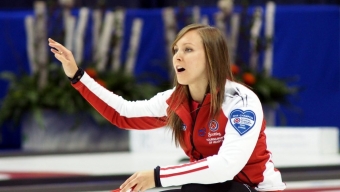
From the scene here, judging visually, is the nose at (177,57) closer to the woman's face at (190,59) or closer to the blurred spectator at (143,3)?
the woman's face at (190,59)

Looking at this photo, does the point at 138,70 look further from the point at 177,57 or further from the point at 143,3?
the point at 177,57

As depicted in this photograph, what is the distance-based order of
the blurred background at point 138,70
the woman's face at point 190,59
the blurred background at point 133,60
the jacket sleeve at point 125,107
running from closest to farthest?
the woman's face at point 190,59 → the jacket sleeve at point 125,107 → the blurred background at point 138,70 → the blurred background at point 133,60

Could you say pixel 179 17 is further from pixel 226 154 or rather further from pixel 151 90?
pixel 226 154

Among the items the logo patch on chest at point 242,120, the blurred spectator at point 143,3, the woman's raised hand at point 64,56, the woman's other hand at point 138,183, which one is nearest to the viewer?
the woman's other hand at point 138,183

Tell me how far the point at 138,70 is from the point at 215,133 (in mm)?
6225

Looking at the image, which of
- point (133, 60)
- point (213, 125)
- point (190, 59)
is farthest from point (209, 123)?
point (133, 60)

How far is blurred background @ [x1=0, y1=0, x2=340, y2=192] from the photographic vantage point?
7988mm

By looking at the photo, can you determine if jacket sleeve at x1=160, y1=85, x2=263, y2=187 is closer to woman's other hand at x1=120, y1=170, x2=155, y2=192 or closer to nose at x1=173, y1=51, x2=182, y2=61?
woman's other hand at x1=120, y1=170, x2=155, y2=192

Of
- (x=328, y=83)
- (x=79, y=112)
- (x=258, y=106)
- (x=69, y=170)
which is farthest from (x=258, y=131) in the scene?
(x=328, y=83)

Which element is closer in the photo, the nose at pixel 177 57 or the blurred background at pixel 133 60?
the nose at pixel 177 57

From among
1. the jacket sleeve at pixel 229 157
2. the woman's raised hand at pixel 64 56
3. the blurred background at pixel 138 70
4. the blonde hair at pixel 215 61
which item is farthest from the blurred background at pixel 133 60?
the jacket sleeve at pixel 229 157

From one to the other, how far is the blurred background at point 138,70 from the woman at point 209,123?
421 centimetres

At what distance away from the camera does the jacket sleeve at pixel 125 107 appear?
3.34 meters

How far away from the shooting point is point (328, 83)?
9406mm
